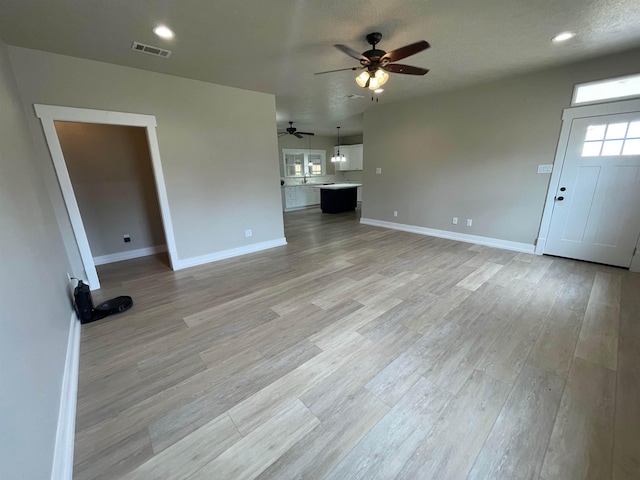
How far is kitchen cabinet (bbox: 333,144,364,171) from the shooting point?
9914 millimetres

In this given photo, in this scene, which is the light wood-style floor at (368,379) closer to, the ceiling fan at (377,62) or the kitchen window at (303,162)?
the ceiling fan at (377,62)

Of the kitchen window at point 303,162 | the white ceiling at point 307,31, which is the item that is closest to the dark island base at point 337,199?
the kitchen window at point 303,162

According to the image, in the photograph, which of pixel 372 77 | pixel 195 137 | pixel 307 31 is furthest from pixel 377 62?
pixel 195 137

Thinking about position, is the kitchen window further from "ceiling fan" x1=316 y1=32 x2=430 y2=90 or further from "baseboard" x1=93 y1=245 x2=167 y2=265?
"ceiling fan" x1=316 y1=32 x2=430 y2=90

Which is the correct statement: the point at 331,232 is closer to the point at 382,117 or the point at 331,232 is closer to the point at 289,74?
the point at 382,117

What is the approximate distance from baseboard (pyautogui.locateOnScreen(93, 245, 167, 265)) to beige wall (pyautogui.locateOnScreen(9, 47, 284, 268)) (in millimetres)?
1286

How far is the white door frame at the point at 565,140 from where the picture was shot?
10.5 ft

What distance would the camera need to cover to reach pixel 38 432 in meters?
1.10

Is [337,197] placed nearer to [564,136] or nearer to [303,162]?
[303,162]

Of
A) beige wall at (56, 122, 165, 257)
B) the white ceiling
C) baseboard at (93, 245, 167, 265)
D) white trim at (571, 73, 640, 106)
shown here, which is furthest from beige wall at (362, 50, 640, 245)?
baseboard at (93, 245, 167, 265)

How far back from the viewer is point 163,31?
2.36m

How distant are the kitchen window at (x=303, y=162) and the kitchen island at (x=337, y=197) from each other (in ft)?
6.75

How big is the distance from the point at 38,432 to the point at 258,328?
1.43 metres

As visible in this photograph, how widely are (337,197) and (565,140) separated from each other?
17.2ft
